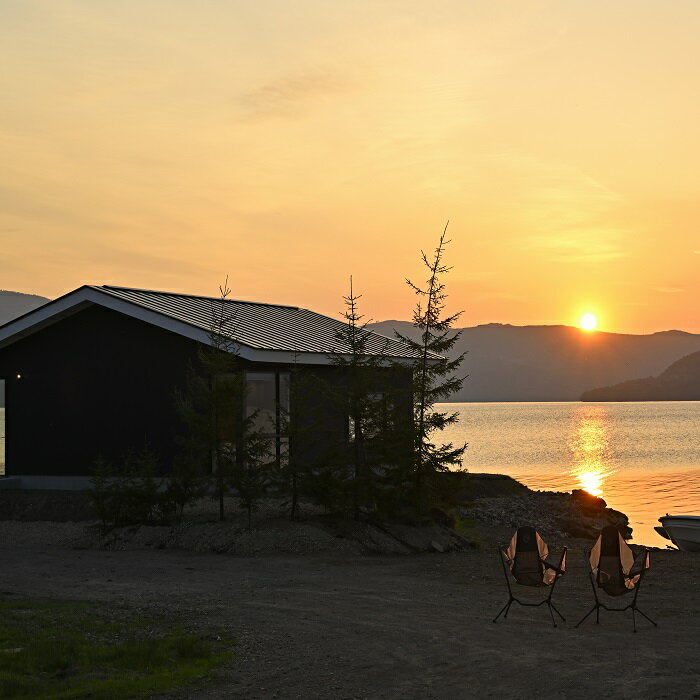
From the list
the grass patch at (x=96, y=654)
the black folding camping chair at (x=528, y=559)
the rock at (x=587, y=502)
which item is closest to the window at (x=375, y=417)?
the black folding camping chair at (x=528, y=559)

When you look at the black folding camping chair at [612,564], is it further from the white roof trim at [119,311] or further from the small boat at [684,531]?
the small boat at [684,531]

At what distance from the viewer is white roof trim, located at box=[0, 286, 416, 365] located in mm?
20922

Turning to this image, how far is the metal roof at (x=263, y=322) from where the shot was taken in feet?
71.6

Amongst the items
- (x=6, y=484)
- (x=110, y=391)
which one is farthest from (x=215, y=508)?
(x=6, y=484)

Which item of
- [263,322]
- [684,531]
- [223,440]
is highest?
[263,322]

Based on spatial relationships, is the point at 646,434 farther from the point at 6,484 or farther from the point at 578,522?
the point at 6,484

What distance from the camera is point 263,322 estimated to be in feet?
84.9

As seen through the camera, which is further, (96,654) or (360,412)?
(360,412)

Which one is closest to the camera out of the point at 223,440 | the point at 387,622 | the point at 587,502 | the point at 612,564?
the point at 387,622

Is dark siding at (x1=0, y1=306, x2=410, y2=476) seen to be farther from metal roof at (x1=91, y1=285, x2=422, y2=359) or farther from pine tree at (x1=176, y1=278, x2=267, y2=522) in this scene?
pine tree at (x1=176, y1=278, x2=267, y2=522)

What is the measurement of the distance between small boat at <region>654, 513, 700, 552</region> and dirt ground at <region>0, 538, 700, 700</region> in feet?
21.9

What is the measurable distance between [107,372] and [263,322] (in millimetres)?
4718

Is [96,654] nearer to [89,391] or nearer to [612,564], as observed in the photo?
[612,564]

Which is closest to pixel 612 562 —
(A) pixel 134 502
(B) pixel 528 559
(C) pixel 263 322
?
(B) pixel 528 559
